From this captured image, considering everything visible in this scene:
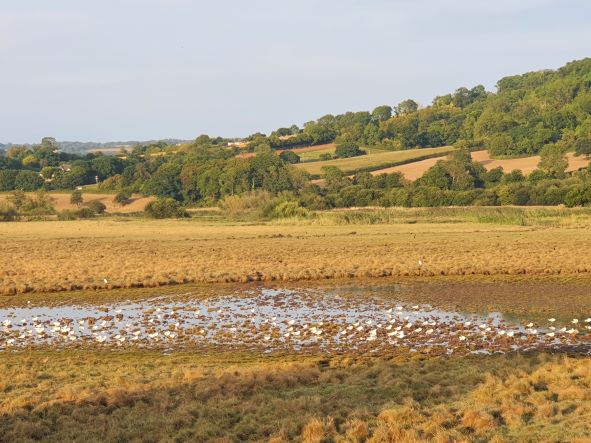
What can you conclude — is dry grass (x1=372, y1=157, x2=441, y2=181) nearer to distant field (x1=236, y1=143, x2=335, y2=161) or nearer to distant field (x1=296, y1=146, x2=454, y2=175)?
distant field (x1=296, y1=146, x2=454, y2=175)

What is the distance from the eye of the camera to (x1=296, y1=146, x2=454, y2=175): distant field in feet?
415

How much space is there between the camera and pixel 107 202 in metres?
112

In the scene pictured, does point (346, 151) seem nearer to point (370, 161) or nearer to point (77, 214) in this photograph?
point (370, 161)

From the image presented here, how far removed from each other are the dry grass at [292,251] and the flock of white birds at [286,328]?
20.7 feet

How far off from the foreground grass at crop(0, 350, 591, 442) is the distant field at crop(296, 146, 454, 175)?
4108 inches

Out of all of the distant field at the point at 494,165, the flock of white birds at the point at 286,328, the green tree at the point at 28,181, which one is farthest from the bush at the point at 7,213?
the flock of white birds at the point at 286,328

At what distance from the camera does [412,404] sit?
13.9m

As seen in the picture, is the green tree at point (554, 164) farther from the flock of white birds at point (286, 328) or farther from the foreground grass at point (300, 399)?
the foreground grass at point (300, 399)

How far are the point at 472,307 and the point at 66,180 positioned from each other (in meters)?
115

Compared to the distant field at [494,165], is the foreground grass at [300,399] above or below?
above

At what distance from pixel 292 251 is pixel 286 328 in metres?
20.1

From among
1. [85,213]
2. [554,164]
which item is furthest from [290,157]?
[85,213]

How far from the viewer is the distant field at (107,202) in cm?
10210

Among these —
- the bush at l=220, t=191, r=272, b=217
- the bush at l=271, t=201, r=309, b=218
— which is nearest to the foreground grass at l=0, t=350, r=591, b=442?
the bush at l=271, t=201, r=309, b=218
